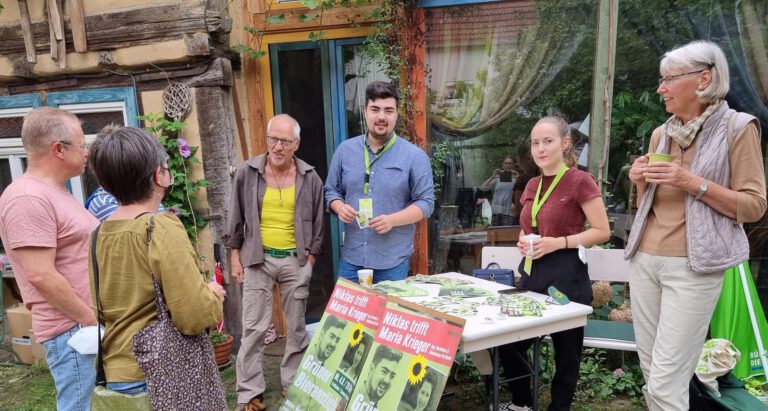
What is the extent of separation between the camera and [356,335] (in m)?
2.25

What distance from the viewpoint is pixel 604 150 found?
11.5 ft

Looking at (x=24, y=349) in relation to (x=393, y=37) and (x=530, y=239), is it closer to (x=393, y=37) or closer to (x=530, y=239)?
(x=393, y=37)

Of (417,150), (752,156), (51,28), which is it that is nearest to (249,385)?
(417,150)

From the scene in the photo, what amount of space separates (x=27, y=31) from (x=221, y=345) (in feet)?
10.2

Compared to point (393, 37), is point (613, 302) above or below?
below

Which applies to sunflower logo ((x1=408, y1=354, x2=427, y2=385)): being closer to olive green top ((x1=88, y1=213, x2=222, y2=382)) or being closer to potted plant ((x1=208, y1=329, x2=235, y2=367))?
olive green top ((x1=88, y1=213, x2=222, y2=382))

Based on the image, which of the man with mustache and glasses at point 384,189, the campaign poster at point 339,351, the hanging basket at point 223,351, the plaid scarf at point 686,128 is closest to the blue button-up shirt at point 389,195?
the man with mustache and glasses at point 384,189

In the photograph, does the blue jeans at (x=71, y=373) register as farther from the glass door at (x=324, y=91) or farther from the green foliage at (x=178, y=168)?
the glass door at (x=324, y=91)

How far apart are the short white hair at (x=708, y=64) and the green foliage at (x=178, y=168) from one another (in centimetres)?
333

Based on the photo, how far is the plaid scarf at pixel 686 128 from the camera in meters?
1.95

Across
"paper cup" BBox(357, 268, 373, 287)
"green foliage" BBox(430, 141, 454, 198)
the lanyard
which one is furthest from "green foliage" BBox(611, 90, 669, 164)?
"paper cup" BBox(357, 268, 373, 287)

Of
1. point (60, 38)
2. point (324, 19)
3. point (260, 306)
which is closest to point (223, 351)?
point (260, 306)

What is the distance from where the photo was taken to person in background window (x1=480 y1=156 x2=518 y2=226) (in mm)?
3781

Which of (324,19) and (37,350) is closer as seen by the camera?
(324,19)
